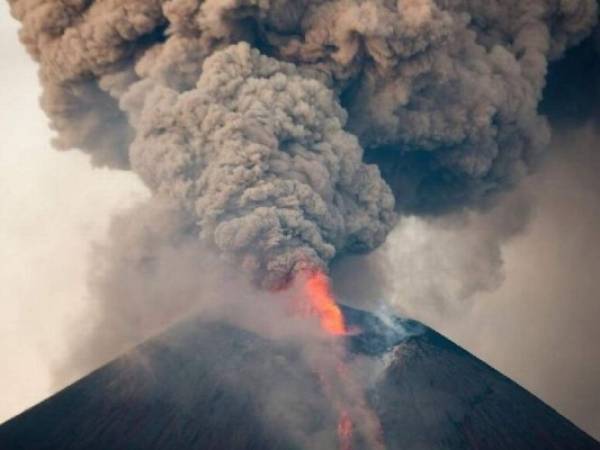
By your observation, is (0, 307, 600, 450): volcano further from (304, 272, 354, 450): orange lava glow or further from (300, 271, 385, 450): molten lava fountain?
(304, 272, 354, 450): orange lava glow

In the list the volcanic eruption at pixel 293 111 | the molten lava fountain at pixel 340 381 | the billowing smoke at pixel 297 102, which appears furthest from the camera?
the billowing smoke at pixel 297 102

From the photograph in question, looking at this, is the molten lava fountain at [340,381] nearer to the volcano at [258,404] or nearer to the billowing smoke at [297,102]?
Answer: the volcano at [258,404]

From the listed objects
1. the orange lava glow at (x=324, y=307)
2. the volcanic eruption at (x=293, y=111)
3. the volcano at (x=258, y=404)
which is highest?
the volcanic eruption at (x=293, y=111)

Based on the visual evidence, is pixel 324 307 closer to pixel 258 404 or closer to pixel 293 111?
pixel 258 404

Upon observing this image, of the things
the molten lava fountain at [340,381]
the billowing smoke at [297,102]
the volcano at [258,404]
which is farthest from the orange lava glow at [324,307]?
the billowing smoke at [297,102]

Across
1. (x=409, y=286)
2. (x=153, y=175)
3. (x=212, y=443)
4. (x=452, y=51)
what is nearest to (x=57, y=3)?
→ (x=153, y=175)

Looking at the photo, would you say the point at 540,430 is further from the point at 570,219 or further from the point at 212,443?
the point at 570,219

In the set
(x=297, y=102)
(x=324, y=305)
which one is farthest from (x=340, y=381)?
(x=297, y=102)

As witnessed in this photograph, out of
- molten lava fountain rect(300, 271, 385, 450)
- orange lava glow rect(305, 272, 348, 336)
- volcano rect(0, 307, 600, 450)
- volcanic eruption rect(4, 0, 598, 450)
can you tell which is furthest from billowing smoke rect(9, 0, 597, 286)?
volcano rect(0, 307, 600, 450)
